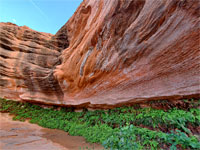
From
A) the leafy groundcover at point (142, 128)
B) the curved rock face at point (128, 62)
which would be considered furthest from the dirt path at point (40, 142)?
the curved rock face at point (128, 62)

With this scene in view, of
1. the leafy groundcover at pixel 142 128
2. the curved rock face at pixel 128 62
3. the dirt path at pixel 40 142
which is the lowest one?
the dirt path at pixel 40 142

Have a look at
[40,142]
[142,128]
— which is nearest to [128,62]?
[142,128]

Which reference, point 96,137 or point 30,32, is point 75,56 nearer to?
Result: point 96,137

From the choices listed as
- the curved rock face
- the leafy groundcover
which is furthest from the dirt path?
the curved rock face

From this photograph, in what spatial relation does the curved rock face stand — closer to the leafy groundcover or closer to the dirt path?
the leafy groundcover

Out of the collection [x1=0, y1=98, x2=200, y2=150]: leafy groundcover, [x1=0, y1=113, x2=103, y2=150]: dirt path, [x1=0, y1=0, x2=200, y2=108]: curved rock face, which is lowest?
[x1=0, y1=113, x2=103, y2=150]: dirt path

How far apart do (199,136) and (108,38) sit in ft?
12.6

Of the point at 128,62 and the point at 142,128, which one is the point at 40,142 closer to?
the point at 142,128

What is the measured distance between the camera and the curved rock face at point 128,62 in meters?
2.40

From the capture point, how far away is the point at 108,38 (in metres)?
4.04

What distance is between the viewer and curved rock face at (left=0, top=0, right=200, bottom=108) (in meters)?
2.40

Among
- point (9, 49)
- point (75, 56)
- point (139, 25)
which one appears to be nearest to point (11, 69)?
point (9, 49)

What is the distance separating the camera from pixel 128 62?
3.50 m

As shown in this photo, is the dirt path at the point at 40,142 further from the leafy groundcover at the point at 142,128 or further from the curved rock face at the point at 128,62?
the curved rock face at the point at 128,62
